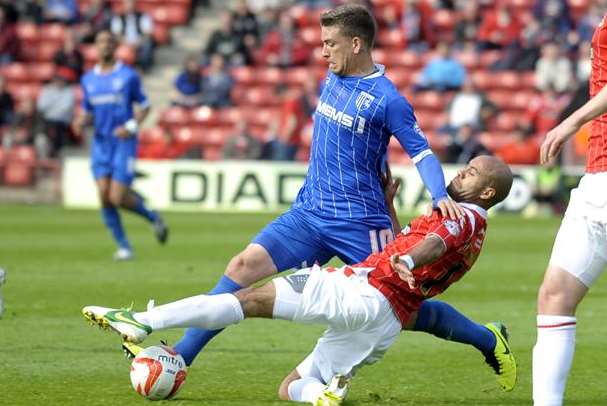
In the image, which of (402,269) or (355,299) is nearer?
(402,269)

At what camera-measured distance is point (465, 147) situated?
22.3 meters

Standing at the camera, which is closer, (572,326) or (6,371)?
(572,326)

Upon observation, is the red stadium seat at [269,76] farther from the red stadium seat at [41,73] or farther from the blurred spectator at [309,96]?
the red stadium seat at [41,73]

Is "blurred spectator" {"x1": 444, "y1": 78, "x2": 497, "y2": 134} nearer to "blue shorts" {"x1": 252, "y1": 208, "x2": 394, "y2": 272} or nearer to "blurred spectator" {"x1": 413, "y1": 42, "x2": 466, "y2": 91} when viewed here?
"blurred spectator" {"x1": 413, "y1": 42, "x2": 466, "y2": 91}

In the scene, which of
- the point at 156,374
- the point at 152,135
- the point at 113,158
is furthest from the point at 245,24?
the point at 156,374

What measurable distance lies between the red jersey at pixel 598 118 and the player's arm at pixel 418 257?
869 mm

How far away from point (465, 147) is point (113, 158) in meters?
8.96

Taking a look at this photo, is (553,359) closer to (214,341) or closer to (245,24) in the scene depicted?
(214,341)

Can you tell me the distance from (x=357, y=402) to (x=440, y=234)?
1047mm

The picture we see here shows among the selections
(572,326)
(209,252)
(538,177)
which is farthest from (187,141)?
(572,326)

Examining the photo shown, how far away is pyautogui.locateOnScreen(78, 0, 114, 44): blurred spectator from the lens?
27.6m

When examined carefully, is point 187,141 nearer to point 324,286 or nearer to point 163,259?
point 163,259

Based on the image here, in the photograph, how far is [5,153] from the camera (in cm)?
2456

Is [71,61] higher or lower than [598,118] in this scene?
lower
